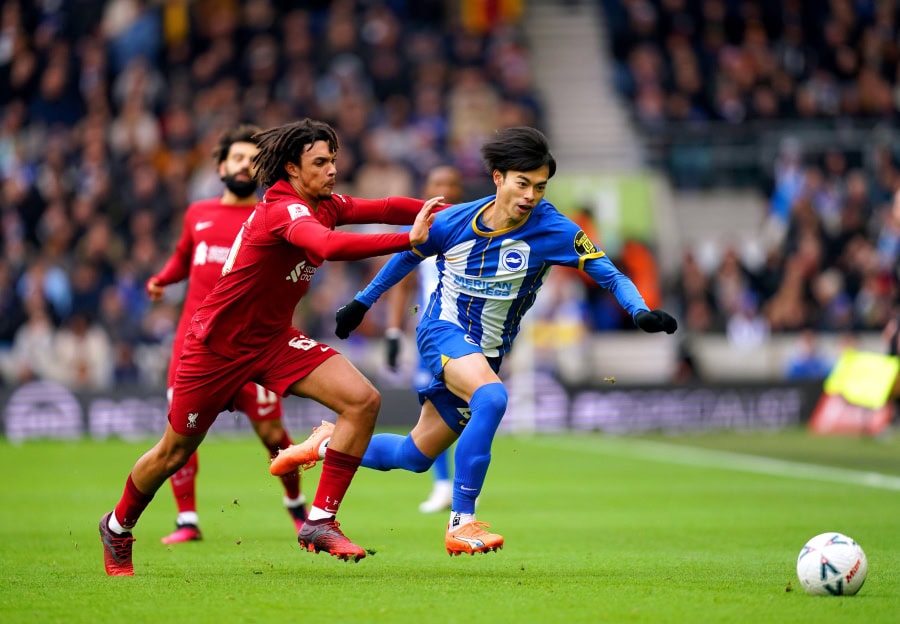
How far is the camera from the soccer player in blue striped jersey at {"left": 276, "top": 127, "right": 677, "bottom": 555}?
766 cm

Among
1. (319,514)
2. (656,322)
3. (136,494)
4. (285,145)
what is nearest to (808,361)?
(656,322)

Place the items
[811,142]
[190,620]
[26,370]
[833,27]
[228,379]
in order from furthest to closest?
[833,27] < [811,142] < [26,370] < [228,379] < [190,620]

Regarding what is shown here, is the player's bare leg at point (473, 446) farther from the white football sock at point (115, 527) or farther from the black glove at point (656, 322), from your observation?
the white football sock at point (115, 527)

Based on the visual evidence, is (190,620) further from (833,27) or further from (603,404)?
(833,27)

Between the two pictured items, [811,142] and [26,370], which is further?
[811,142]

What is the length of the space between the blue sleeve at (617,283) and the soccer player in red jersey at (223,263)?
272cm

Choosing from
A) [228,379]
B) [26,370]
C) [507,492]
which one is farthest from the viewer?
[26,370]

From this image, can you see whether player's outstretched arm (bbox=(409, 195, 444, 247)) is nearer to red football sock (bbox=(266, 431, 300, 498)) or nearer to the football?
the football

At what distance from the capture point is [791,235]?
24.9 meters

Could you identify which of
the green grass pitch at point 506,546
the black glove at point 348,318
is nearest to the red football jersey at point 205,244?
the green grass pitch at point 506,546

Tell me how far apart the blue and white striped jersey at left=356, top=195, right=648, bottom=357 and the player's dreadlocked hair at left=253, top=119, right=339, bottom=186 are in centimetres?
83

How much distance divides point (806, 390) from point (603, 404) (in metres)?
3.39

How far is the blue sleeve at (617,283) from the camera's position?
24.7 ft

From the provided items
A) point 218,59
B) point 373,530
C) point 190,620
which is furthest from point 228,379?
point 218,59
